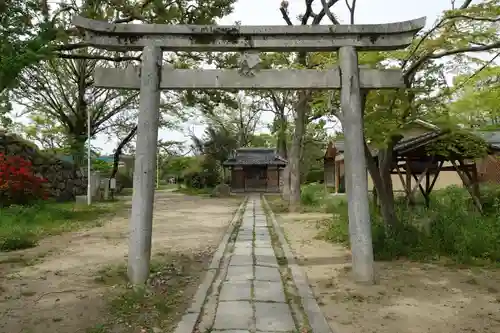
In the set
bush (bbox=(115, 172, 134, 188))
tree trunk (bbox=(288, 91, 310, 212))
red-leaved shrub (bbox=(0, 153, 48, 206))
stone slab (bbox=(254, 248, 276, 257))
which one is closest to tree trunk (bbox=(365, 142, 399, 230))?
stone slab (bbox=(254, 248, 276, 257))

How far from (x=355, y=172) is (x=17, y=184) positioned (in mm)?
12125

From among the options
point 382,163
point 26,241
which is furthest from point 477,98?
point 26,241

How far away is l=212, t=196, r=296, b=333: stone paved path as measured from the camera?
4.43m

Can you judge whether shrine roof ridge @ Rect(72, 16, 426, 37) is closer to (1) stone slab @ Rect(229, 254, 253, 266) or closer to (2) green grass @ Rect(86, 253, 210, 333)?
(2) green grass @ Rect(86, 253, 210, 333)

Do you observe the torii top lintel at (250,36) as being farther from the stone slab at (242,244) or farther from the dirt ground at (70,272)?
the stone slab at (242,244)

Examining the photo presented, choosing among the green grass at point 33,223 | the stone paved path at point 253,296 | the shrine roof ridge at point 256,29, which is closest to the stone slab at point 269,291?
the stone paved path at point 253,296

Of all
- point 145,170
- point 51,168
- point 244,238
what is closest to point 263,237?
point 244,238

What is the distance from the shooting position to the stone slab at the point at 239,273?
6453 millimetres

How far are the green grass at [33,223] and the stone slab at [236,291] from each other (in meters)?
5.31

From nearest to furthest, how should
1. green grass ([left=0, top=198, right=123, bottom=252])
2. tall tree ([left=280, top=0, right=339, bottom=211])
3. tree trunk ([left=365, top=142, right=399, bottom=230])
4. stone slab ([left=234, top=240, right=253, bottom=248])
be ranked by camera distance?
tree trunk ([left=365, top=142, right=399, bottom=230])
green grass ([left=0, top=198, right=123, bottom=252])
stone slab ([left=234, top=240, right=253, bottom=248])
tall tree ([left=280, top=0, right=339, bottom=211])

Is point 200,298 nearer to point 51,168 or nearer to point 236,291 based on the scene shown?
point 236,291

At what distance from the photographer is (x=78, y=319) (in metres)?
4.59

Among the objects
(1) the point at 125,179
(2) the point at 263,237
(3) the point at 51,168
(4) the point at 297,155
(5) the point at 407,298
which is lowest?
(5) the point at 407,298

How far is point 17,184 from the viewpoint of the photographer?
1424 centimetres
